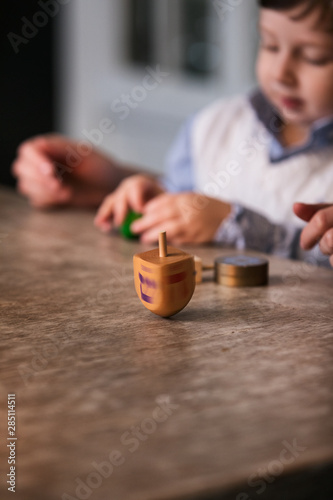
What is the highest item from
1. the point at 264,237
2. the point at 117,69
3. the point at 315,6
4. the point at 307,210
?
the point at 315,6

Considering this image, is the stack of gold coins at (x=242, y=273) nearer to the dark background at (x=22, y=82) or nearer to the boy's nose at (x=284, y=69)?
the boy's nose at (x=284, y=69)

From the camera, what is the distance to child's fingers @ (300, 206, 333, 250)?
2.55 ft

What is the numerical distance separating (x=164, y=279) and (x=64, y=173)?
2.72ft

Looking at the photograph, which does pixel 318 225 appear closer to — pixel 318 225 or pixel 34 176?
pixel 318 225

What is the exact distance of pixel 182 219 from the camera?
1.11 m

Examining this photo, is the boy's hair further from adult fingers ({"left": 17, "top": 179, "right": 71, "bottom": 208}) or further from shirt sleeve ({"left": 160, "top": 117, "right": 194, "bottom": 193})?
adult fingers ({"left": 17, "top": 179, "right": 71, "bottom": 208})

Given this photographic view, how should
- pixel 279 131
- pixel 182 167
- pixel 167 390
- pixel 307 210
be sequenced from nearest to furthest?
pixel 167 390 → pixel 307 210 → pixel 279 131 → pixel 182 167

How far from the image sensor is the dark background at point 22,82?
360 cm


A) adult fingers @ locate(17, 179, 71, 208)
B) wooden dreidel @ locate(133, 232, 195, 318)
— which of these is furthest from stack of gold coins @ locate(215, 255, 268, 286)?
adult fingers @ locate(17, 179, 71, 208)

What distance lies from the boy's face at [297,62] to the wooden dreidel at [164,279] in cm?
53

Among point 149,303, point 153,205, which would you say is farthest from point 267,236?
point 149,303

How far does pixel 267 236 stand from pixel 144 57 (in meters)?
2.51

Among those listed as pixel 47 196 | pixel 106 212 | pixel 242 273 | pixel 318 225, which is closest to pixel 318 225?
pixel 318 225

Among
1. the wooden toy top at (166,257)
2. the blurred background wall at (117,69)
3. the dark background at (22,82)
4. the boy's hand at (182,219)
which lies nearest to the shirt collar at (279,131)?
the boy's hand at (182,219)
